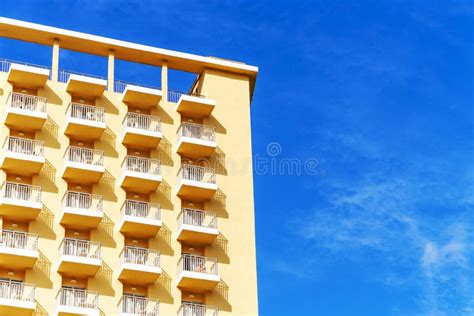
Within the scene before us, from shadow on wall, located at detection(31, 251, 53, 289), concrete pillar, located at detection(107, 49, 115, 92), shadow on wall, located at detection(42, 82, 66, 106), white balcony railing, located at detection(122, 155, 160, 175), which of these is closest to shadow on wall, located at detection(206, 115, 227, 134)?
white balcony railing, located at detection(122, 155, 160, 175)

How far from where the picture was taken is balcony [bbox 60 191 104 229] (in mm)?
61344

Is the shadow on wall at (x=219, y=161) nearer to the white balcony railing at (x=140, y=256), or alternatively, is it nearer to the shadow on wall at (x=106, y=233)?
the white balcony railing at (x=140, y=256)

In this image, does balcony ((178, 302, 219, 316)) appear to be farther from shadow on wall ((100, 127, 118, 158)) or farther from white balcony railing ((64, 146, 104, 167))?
shadow on wall ((100, 127, 118, 158))

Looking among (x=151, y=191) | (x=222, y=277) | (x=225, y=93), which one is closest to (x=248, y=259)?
(x=222, y=277)

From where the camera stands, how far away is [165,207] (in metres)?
64.6

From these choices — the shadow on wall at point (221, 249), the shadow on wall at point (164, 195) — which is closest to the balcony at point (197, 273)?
the shadow on wall at point (221, 249)

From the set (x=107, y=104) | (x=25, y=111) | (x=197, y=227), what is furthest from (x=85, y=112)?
(x=197, y=227)

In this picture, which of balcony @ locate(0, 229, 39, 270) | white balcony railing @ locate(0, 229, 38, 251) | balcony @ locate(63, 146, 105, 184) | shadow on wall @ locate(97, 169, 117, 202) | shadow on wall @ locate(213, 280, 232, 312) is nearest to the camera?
balcony @ locate(0, 229, 39, 270)

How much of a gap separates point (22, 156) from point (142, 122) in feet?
26.6

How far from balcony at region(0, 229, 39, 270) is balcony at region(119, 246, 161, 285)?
5.00 meters

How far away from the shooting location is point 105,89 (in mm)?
67125

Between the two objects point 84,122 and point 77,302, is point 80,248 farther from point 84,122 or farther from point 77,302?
point 84,122

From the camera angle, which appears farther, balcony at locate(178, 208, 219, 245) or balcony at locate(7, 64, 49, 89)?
balcony at locate(7, 64, 49, 89)

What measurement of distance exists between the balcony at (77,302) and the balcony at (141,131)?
10.0 metres
